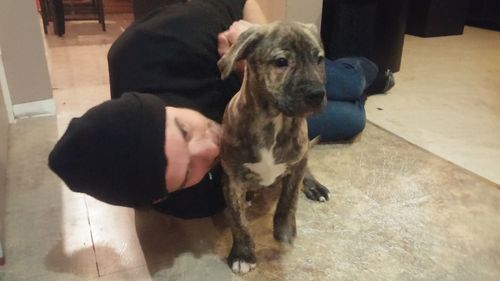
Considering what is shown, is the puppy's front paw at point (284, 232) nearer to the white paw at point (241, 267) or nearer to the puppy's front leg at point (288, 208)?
the puppy's front leg at point (288, 208)

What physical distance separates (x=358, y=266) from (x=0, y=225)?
1061mm

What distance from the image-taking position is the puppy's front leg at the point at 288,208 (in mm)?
1386

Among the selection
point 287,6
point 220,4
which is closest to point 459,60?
point 287,6

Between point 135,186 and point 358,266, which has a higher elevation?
point 135,186

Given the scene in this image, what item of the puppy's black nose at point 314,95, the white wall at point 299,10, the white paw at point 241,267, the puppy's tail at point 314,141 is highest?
the puppy's black nose at point 314,95

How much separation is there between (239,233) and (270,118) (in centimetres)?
33

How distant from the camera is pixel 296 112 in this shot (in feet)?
3.67

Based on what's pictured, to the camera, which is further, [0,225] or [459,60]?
Result: [459,60]

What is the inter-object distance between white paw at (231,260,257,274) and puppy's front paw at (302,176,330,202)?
424 millimetres

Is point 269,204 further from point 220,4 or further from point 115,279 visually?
point 220,4

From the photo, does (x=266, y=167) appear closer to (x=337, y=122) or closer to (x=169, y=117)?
(x=169, y=117)

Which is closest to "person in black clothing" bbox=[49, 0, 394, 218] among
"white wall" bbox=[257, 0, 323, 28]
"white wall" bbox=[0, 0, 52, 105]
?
"white wall" bbox=[257, 0, 323, 28]

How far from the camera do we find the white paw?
130 centimetres

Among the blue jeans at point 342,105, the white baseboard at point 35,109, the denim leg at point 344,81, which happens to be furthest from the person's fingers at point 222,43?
the white baseboard at point 35,109
